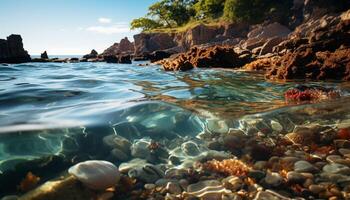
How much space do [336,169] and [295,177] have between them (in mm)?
474

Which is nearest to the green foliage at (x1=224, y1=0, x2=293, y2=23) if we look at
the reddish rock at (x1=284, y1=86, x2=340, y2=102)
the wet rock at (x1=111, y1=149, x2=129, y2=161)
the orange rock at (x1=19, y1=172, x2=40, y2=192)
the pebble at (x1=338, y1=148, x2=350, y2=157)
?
the reddish rock at (x1=284, y1=86, x2=340, y2=102)

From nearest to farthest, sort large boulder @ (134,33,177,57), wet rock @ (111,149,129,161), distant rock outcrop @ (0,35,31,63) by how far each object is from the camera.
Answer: wet rock @ (111,149,129,161)
distant rock outcrop @ (0,35,31,63)
large boulder @ (134,33,177,57)

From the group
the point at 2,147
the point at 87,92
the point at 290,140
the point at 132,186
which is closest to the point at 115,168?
the point at 132,186

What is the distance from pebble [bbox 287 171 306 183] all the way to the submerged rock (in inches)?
64.9

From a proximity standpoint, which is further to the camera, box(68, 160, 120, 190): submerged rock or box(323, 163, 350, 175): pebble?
box(323, 163, 350, 175): pebble

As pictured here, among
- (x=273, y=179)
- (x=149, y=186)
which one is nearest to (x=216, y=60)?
(x=273, y=179)

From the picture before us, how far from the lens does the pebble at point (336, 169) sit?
3021mm

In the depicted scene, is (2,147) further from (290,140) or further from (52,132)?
(290,140)

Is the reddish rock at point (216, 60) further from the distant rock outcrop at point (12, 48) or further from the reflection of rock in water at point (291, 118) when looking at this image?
the distant rock outcrop at point (12, 48)

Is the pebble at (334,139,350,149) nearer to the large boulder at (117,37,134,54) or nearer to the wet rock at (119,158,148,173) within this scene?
the wet rock at (119,158,148,173)

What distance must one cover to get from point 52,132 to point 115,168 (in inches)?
45.0

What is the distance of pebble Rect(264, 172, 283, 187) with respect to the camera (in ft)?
9.53

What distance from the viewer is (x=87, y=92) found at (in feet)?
21.4

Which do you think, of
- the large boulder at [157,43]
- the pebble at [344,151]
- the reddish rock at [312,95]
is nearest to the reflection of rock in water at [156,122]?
the pebble at [344,151]
